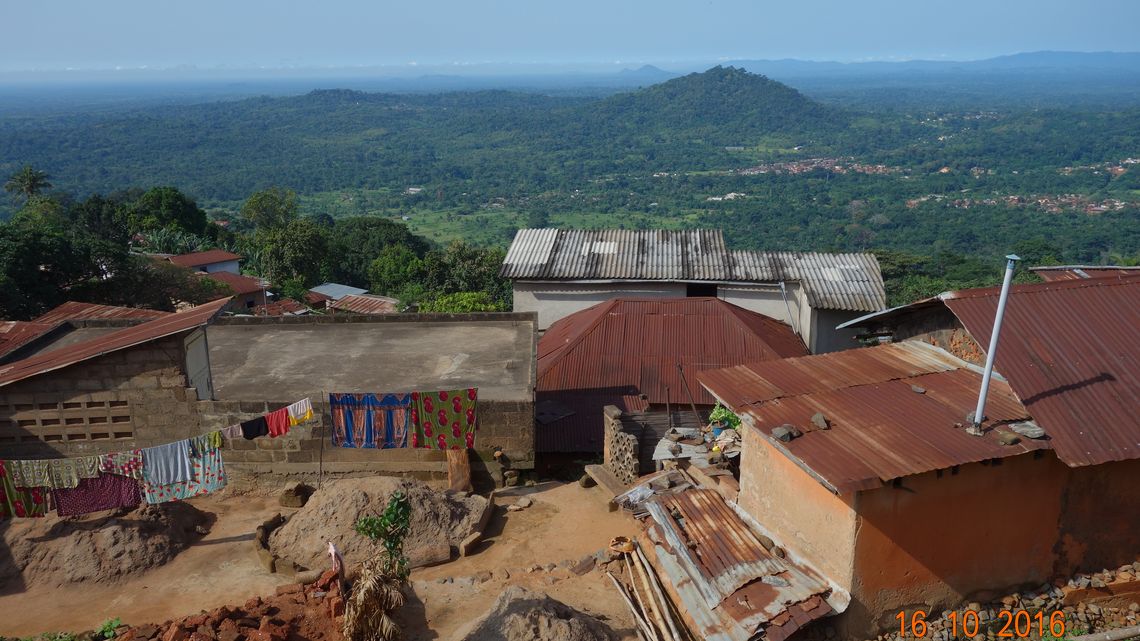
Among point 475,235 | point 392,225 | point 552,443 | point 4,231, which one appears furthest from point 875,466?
point 475,235

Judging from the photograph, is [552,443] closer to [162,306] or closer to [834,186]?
[162,306]

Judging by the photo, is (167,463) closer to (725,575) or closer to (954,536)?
(725,575)

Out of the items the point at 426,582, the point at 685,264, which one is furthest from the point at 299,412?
the point at 685,264

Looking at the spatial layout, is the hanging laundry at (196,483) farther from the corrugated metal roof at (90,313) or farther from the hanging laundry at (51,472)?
the corrugated metal roof at (90,313)

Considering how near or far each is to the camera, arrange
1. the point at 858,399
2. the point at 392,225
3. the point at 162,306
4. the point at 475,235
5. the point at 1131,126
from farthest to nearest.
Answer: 1. the point at 1131,126
2. the point at 475,235
3. the point at 392,225
4. the point at 162,306
5. the point at 858,399

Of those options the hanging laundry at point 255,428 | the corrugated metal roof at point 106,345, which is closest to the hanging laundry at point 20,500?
the corrugated metal roof at point 106,345
